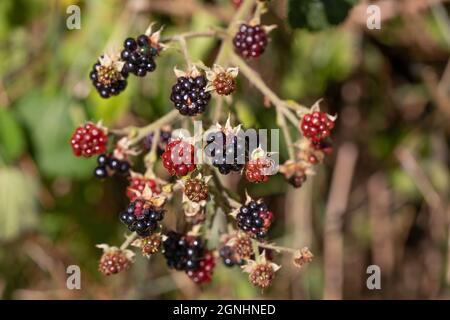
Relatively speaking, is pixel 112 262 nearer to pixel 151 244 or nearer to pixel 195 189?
pixel 151 244

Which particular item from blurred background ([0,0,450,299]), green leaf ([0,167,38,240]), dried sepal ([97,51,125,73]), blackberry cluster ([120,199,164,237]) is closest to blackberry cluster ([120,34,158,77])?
dried sepal ([97,51,125,73])

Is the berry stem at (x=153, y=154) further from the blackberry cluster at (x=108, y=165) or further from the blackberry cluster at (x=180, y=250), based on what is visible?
the blackberry cluster at (x=180, y=250)

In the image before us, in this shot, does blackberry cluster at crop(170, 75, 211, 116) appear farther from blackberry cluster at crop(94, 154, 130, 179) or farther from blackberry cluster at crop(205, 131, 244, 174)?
blackberry cluster at crop(94, 154, 130, 179)

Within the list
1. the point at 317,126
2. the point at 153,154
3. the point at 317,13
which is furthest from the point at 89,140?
the point at 317,13

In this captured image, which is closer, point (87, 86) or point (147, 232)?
point (147, 232)

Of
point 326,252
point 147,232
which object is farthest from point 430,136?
point 147,232
